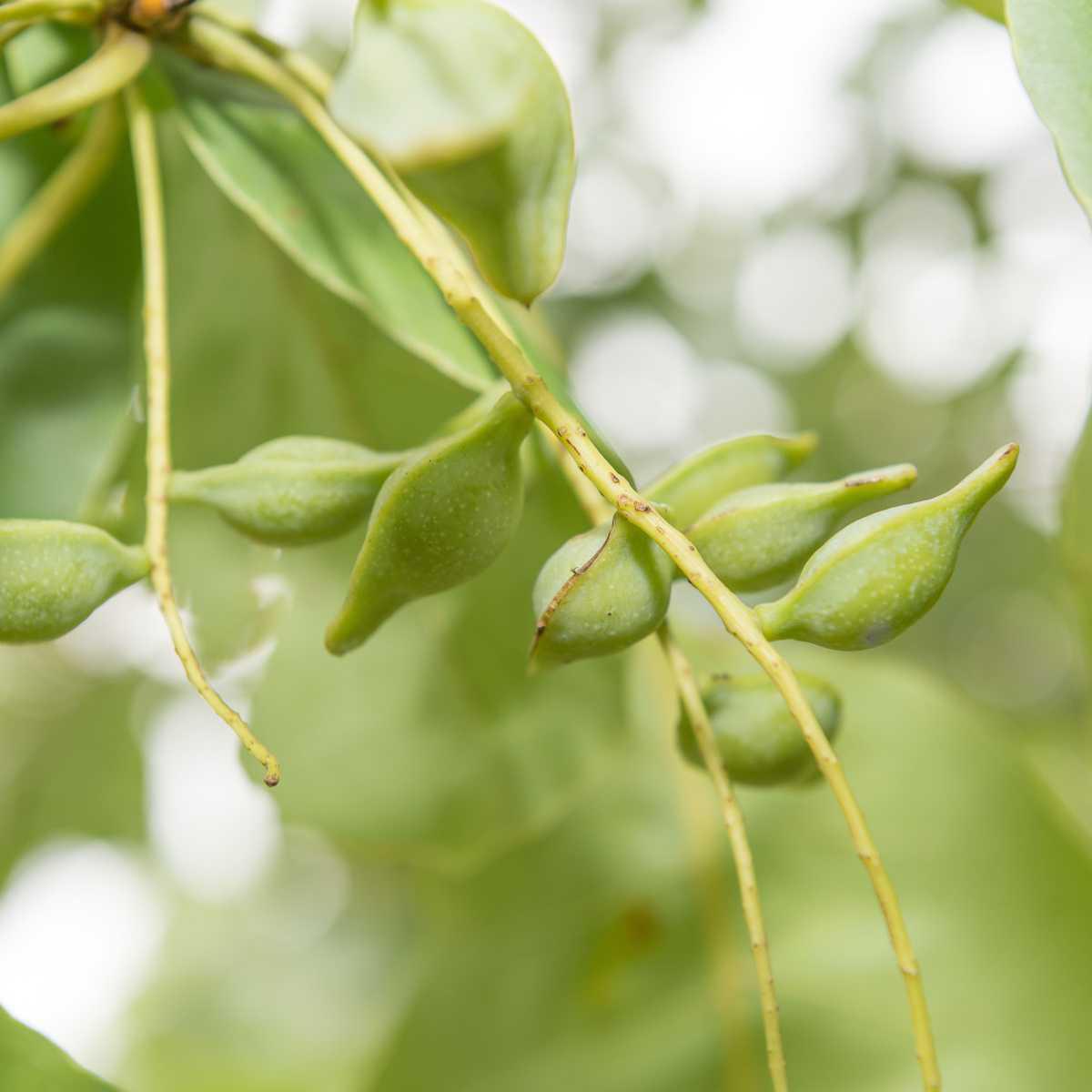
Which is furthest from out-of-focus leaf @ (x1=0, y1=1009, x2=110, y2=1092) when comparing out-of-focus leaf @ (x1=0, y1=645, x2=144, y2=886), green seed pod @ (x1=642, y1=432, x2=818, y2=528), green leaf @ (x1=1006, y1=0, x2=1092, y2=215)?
out-of-focus leaf @ (x1=0, y1=645, x2=144, y2=886)

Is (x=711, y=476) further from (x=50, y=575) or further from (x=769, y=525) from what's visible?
(x=50, y=575)

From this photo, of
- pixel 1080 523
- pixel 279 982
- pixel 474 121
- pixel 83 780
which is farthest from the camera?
pixel 279 982

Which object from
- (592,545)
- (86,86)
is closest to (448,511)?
(592,545)

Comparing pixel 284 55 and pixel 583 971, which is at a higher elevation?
pixel 284 55

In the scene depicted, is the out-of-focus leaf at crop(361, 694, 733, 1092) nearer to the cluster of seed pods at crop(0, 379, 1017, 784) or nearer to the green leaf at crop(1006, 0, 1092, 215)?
the cluster of seed pods at crop(0, 379, 1017, 784)

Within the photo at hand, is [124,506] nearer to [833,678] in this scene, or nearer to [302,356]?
[302,356]

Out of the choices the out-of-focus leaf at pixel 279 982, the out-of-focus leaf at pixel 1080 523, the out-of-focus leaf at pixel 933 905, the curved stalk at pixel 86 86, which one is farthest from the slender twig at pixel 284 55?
the out-of-focus leaf at pixel 279 982

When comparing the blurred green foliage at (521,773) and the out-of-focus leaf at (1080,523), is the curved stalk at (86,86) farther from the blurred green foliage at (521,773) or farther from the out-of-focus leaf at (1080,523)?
the out-of-focus leaf at (1080,523)

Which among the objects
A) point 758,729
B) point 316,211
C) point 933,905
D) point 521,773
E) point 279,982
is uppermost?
point 316,211
